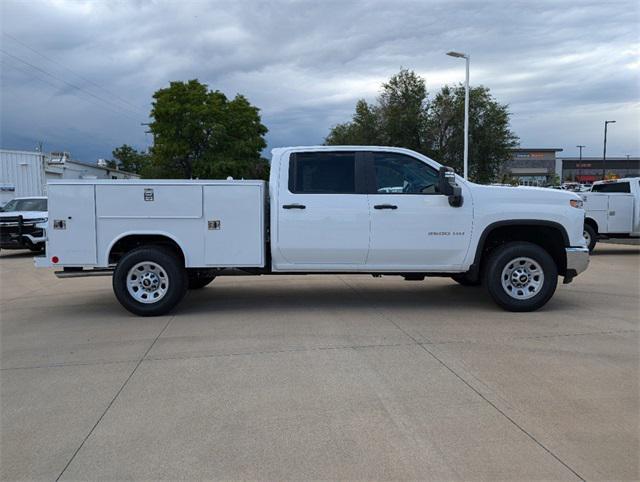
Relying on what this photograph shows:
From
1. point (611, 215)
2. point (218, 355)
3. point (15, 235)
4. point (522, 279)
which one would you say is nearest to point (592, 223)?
point (611, 215)

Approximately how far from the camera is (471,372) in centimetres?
484

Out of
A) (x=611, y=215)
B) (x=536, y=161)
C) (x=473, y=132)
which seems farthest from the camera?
(x=536, y=161)

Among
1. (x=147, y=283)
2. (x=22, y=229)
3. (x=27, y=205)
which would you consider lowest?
(x=147, y=283)

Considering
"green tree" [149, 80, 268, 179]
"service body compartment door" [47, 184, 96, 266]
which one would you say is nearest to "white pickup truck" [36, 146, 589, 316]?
"service body compartment door" [47, 184, 96, 266]

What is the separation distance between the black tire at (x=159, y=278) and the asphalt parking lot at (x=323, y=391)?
206 millimetres

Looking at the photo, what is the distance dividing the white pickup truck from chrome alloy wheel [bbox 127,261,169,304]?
0.01 metres

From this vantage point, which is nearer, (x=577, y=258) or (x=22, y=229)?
(x=577, y=258)

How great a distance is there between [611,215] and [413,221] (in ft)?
32.7

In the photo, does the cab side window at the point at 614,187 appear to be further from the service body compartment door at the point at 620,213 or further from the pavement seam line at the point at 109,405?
the pavement seam line at the point at 109,405

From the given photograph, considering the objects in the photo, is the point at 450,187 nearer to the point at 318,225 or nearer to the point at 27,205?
the point at 318,225

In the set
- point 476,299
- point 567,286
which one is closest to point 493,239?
point 476,299

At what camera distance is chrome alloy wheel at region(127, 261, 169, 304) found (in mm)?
6988

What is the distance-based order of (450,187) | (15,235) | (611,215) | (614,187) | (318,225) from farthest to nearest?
(15,235), (614,187), (611,215), (318,225), (450,187)

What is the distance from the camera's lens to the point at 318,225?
6.94 m
